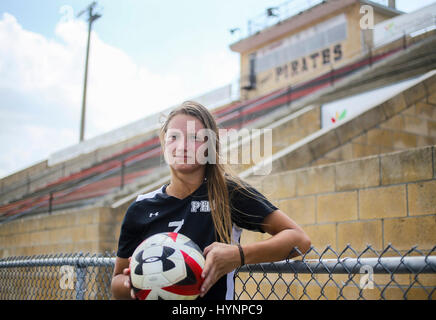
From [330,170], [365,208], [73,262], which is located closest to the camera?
[73,262]

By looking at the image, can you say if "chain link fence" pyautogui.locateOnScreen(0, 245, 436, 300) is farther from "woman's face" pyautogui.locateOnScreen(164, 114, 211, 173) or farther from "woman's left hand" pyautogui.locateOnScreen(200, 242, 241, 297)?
"woman's face" pyautogui.locateOnScreen(164, 114, 211, 173)

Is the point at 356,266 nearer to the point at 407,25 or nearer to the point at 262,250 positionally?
the point at 262,250

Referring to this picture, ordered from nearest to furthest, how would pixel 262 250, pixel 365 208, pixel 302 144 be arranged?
1. pixel 262 250
2. pixel 365 208
3. pixel 302 144

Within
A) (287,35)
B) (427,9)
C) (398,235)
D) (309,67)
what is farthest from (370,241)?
(287,35)

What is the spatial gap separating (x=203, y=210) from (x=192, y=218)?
6 centimetres

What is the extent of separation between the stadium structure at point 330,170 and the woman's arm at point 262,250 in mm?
1295

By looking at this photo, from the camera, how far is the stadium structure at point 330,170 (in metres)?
4.63

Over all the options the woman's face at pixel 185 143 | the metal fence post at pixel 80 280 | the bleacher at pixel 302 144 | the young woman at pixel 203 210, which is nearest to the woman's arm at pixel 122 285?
the young woman at pixel 203 210

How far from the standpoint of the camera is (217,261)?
5.55 ft

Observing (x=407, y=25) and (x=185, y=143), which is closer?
(x=185, y=143)

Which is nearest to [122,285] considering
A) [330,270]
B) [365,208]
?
[330,270]

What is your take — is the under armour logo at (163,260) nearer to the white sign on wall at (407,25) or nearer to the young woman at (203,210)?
the young woman at (203,210)

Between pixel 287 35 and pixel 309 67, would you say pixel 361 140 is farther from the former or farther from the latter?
pixel 287 35

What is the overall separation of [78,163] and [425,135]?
14.9m
